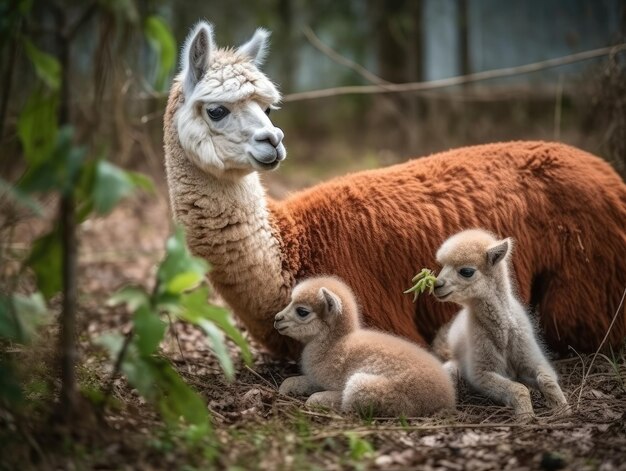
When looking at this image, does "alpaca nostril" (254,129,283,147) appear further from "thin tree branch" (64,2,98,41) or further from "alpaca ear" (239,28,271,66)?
"thin tree branch" (64,2,98,41)

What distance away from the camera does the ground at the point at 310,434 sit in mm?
3537

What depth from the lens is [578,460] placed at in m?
3.79

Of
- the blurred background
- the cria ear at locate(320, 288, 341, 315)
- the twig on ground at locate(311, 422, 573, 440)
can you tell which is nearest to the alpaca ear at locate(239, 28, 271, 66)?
the cria ear at locate(320, 288, 341, 315)

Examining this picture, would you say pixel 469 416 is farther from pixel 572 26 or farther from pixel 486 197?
pixel 572 26

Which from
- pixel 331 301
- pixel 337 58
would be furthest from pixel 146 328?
pixel 337 58

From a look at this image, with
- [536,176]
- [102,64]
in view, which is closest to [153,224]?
[536,176]

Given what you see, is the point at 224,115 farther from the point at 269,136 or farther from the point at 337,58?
the point at 337,58

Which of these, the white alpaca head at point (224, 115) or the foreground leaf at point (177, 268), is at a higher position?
the white alpaca head at point (224, 115)

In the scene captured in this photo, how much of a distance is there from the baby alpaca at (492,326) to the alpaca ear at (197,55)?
2.03 metres

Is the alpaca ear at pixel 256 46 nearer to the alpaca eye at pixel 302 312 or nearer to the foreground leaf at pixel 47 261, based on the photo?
the alpaca eye at pixel 302 312

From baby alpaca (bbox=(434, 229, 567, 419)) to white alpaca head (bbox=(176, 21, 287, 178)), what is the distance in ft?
4.42

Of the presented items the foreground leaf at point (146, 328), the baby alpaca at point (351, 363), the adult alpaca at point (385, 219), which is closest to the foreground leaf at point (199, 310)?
the foreground leaf at point (146, 328)

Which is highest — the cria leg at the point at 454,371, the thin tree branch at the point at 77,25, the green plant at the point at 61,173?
the thin tree branch at the point at 77,25

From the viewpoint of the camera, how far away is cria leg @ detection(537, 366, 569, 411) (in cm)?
465
